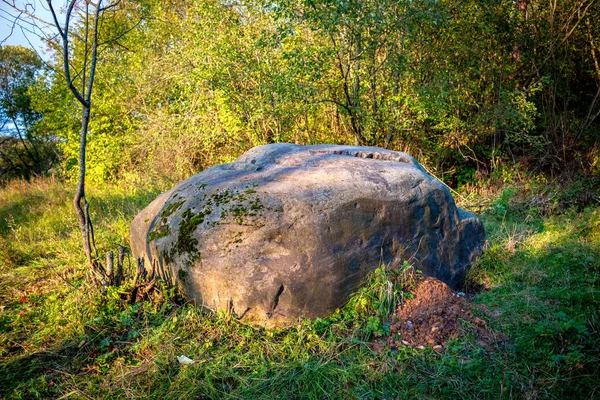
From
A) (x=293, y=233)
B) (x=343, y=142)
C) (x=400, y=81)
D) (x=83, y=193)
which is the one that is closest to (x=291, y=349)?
(x=293, y=233)

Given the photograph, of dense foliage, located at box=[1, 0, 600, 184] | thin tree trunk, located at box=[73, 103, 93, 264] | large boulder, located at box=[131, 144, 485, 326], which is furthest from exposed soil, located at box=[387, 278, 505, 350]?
dense foliage, located at box=[1, 0, 600, 184]

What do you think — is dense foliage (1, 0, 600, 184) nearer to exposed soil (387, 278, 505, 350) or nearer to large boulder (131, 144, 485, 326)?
large boulder (131, 144, 485, 326)

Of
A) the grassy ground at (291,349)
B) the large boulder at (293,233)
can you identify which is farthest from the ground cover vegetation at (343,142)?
the large boulder at (293,233)

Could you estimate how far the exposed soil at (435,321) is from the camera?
133 inches

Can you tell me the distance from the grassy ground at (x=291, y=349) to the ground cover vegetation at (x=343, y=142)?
16 millimetres

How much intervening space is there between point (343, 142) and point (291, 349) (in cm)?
703

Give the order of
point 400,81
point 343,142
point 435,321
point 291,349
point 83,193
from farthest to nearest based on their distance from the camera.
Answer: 1. point 343,142
2. point 400,81
3. point 83,193
4. point 435,321
5. point 291,349

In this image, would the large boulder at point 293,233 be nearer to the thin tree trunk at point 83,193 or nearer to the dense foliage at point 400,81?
the thin tree trunk at point 83,193

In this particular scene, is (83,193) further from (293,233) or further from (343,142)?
(343,142)

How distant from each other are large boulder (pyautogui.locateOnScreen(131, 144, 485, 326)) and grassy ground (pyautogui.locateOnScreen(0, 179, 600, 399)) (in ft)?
0.74

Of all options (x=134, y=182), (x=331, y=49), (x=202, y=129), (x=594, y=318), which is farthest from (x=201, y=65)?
(x=594, y=318)

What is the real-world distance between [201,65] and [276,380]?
7280 millimetres

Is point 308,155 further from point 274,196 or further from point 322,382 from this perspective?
point 322,382

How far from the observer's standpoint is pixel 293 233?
3.61m
